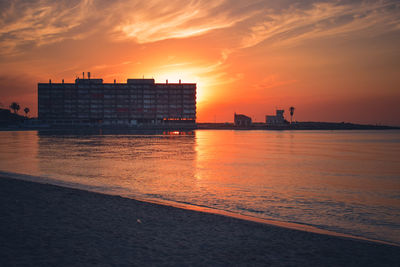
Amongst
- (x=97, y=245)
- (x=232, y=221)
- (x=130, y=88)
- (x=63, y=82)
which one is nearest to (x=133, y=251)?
(x=97, y=245)

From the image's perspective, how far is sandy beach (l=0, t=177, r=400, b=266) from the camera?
5.72m

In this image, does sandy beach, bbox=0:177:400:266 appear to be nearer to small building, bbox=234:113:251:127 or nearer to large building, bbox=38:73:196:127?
large building, bbox=38:73:196:127

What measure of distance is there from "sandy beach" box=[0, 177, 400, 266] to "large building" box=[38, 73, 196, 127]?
520 feet

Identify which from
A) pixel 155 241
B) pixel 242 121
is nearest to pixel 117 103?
pixel 242 121

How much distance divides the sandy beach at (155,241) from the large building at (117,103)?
158382 mm

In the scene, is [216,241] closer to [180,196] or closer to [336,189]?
[180,196]

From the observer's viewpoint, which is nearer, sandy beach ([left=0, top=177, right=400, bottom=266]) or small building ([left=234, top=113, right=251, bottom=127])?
sandy beach ([left=0, top=177, right=400, bottom=266])

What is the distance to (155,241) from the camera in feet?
21.9

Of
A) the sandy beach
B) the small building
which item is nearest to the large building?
the small building

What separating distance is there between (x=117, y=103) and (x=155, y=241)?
168153mm

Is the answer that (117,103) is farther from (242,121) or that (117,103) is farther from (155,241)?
(155,241)

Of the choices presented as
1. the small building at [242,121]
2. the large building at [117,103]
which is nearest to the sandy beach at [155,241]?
the large building at [117,103]

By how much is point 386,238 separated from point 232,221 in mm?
4169

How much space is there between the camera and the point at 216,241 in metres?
6.76
